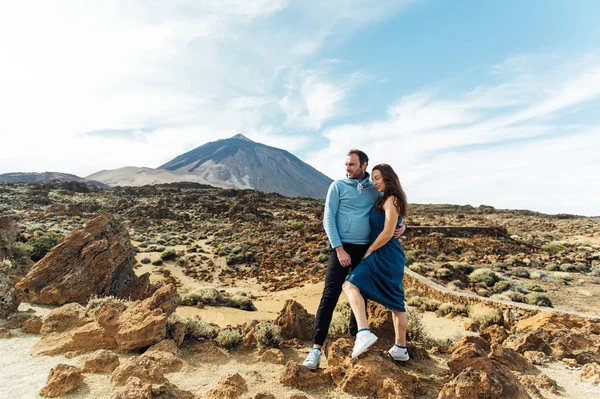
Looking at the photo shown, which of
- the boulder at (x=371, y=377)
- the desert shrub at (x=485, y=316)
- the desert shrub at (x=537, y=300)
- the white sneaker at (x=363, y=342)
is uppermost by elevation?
the white sneaker at (x=363, y=342)

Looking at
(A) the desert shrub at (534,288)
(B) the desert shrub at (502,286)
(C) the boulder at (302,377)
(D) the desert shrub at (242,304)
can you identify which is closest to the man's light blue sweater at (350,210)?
(C) the boulder at (302,377)

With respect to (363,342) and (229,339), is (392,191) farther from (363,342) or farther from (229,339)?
(229,339)

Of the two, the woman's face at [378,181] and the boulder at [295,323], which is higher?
the woman's face at [378,181]

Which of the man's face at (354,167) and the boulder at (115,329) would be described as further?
the boulder at (115,329)

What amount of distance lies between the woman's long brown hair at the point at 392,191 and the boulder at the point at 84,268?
6.36 m

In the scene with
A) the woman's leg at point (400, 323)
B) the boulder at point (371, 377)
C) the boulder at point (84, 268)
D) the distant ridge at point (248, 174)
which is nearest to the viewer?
the boulder at point (371, 377)

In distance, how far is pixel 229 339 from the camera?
3.95 m

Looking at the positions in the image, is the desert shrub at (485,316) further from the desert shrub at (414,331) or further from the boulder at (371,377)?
the boulder at (371,377)

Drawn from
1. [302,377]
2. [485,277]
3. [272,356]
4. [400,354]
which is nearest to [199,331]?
[272,356]

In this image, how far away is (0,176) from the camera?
416ft

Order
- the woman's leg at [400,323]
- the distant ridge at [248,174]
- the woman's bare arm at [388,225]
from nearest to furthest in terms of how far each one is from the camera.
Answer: the woman's bare arm at [388,225] → the woman's leg at [400,323] → the distant ridge at [248,174]

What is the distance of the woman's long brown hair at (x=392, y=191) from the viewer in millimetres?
2980

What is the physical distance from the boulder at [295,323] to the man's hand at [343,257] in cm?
175

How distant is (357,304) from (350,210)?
86 cm
